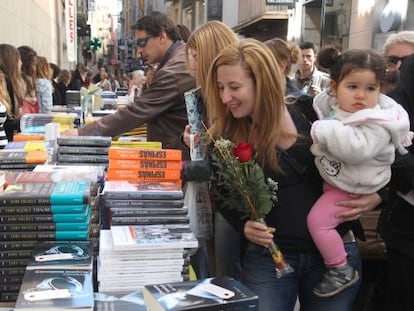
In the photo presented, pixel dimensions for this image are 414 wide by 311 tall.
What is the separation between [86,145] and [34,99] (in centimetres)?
465

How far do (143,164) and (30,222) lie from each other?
2.01 ft

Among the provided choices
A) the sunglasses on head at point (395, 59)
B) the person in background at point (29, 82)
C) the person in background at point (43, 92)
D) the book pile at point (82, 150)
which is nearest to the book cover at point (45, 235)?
the book pile at point (82, 150)

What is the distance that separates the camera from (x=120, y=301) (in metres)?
1.59

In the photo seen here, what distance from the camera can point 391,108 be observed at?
6.18ft

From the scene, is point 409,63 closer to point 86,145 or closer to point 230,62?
point 230,62

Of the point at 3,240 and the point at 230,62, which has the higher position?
the point at 230,62

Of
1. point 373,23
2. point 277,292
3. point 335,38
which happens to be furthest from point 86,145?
point 335,38

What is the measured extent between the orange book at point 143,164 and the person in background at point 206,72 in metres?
0.28

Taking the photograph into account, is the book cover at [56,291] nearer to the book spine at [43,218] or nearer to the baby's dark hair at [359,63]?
the book spine at [43,218]

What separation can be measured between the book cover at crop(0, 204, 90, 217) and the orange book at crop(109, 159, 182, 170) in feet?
1.46

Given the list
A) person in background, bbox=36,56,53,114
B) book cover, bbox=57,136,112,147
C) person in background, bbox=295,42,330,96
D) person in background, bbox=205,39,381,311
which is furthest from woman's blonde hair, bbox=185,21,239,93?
person in background, bbox=36,56,53,114

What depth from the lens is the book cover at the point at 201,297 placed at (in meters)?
1.38

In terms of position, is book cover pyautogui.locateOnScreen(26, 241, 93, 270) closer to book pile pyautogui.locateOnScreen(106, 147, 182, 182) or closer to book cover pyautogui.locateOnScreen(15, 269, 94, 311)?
book cover pyautogui.locateOnScreen(15, 269, 94, 311)

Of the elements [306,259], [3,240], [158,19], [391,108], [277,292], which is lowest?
[277,292]
